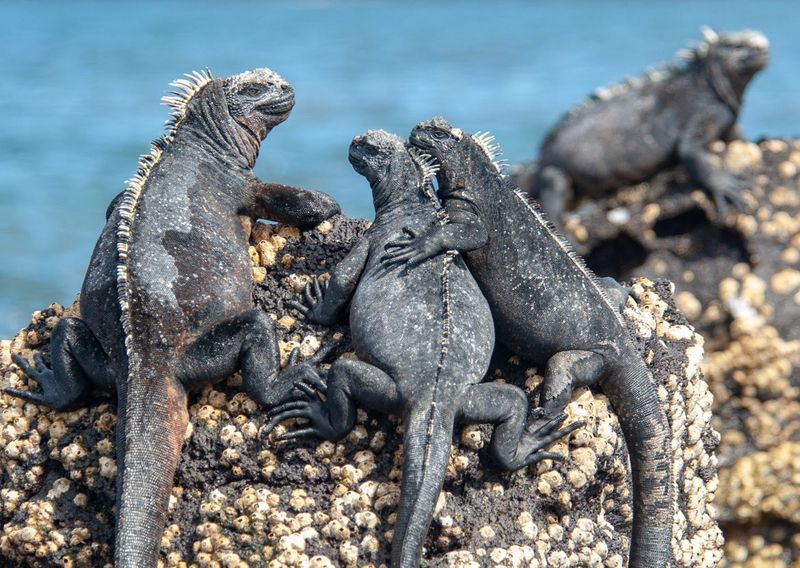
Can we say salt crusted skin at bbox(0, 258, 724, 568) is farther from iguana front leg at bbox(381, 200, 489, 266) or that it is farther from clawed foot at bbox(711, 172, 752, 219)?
clawed foot at bbox(711, 172, 752, 219)

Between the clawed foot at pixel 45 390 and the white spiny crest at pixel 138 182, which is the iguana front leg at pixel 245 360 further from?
the clawed foot at pixel 45 390

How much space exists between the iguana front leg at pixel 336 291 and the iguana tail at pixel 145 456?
2.15 feet

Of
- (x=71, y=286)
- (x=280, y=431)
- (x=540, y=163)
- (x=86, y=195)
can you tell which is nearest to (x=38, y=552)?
(x=280, y=431)

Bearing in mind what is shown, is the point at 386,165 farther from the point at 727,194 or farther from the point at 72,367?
the point at 727,194

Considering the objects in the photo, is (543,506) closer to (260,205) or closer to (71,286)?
(260,205)

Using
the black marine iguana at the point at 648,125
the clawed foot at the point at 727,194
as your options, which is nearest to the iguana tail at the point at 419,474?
the clawed foot at the point at 727,194

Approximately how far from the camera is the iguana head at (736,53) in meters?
9.33

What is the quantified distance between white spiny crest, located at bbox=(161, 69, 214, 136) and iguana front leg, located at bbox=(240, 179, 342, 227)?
0.48 meters

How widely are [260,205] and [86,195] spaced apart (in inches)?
468

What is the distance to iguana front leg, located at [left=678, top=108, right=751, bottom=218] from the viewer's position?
7.85 m

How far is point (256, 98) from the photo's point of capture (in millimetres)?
5320

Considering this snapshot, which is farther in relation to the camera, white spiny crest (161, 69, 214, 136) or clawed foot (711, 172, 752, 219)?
clawed foot (711, 172, 752, 219)

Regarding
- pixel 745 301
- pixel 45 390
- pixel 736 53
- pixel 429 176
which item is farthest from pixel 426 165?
pixel 736 53

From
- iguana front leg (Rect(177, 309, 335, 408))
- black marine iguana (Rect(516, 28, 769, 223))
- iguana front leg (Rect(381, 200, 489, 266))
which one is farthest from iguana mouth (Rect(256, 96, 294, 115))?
black marine iguana (Rect(516, 28, 769, 223))
